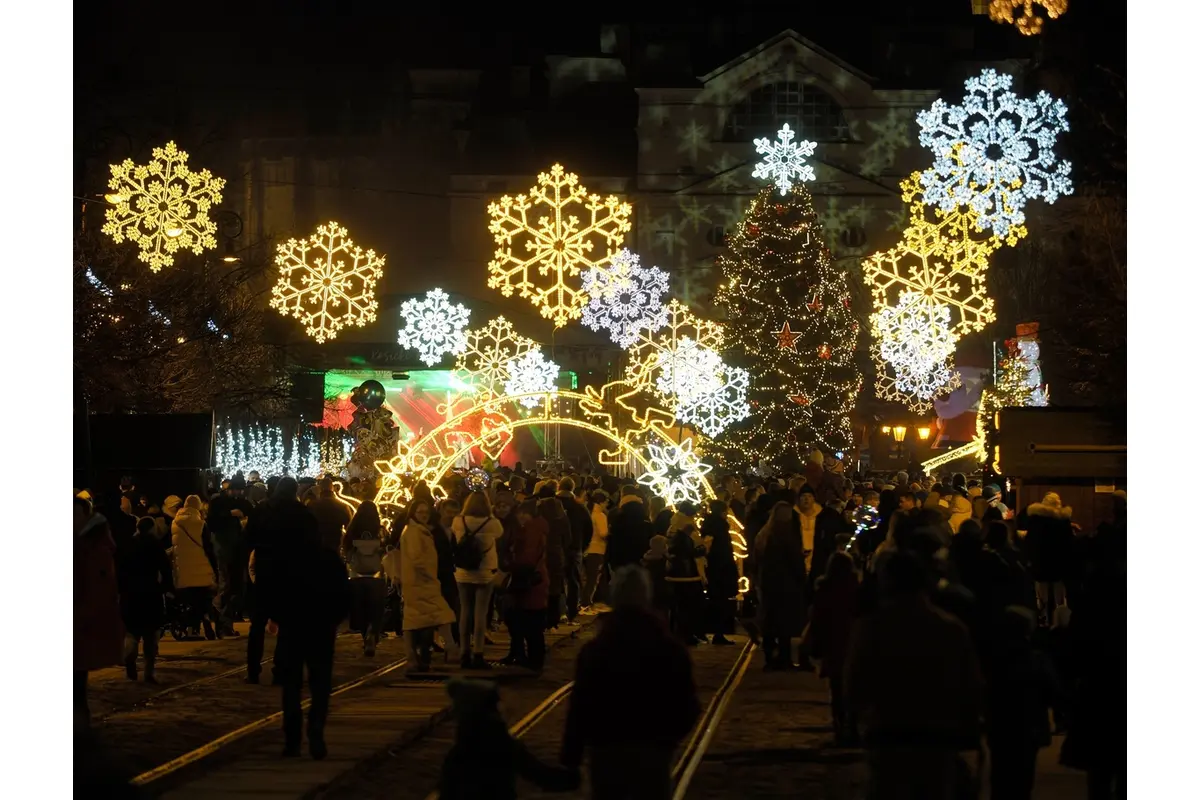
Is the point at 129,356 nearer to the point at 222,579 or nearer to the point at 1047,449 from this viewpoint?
the point at 222,579

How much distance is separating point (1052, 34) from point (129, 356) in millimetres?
17587

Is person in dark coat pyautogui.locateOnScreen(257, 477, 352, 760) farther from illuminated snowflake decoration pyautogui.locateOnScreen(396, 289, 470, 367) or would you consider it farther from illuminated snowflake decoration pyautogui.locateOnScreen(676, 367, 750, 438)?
illuminated snowflake decoration pyautogui.locateOnScreen(676, 367, 750, 438)

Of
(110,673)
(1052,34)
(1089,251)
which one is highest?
(1052,34)

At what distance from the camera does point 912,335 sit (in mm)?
36469

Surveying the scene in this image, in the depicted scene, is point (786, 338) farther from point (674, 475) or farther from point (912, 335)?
point (674, 475)

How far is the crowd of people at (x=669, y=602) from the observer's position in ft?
26.5

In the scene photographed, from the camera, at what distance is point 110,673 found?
19.4 meters

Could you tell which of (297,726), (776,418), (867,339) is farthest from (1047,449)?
(867,339)

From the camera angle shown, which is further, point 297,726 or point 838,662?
point 838,662

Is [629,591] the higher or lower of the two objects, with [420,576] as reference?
higher

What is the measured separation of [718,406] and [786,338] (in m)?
10.4

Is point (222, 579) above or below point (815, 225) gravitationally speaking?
below

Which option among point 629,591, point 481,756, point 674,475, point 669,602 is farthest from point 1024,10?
point 674,475

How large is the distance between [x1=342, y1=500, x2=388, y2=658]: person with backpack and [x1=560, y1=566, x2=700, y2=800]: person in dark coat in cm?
1236
